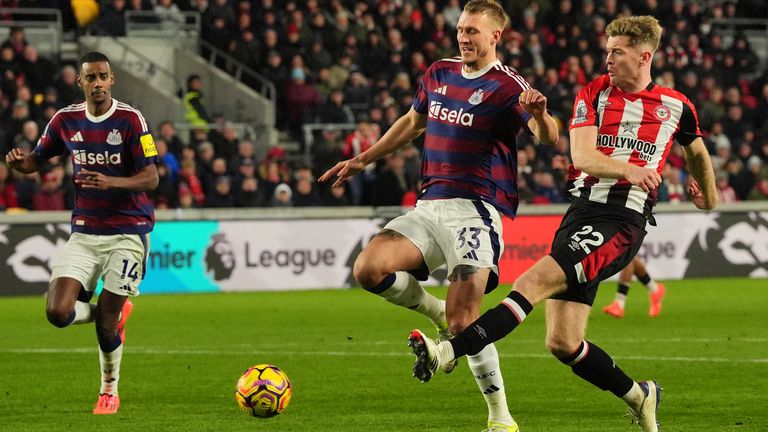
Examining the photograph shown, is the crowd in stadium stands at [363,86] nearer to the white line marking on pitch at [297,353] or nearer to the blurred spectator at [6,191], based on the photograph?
the blurred spectator at [6,191]

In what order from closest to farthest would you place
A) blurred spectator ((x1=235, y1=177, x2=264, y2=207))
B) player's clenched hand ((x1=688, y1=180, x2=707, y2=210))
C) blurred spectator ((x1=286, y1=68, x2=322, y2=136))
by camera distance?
player's clenched hand ((x1=688, y1=180, x2=707, y2=210)) < blurred spectator ((x1=235, y1=177, x2=264, y2=207)) < blurred spectator ((x1=286, y1=68, x2=322, y2=136))

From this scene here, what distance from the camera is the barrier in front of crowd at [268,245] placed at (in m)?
18.5

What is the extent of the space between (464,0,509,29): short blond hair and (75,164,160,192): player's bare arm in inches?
95.3

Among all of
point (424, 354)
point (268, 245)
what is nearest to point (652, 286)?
point (268, 245)

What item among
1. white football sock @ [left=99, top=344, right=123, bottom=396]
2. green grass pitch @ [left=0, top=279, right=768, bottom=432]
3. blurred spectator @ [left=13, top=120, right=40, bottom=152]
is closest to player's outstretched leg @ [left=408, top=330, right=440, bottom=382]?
green grass pitch @ [left=0, top=279, right=768, bottom=432]

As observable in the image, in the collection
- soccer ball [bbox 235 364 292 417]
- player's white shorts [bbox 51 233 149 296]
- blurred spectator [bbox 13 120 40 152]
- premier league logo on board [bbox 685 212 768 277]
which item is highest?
player's white shorts [bbox 51 233 149 296]

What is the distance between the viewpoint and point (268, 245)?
19469 millimetres

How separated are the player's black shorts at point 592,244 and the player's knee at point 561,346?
0.22 meters

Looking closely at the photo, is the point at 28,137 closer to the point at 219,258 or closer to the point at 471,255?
the point at 219,258

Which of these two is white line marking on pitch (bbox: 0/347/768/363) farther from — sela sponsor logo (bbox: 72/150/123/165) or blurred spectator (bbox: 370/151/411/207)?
blurred spectator (bbox: 370/151/411/207)

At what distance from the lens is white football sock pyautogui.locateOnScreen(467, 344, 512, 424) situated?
7676 millimetres

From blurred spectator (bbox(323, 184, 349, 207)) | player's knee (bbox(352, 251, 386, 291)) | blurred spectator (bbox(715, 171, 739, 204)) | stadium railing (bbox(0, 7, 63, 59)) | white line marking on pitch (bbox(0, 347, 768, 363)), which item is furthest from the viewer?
stadium railing (bbox(0, 7, 63, 59))

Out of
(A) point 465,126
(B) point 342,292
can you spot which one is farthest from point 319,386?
(B) point 342,292

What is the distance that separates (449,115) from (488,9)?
66cm
